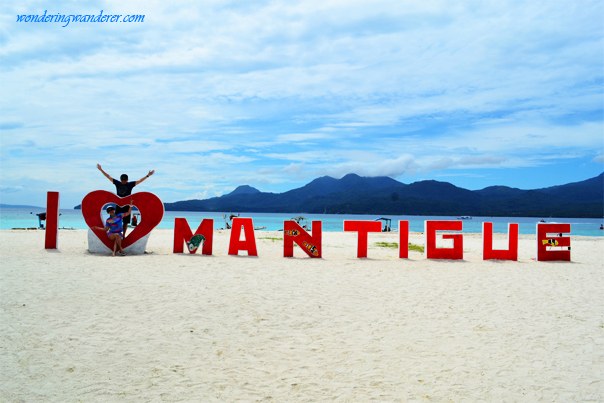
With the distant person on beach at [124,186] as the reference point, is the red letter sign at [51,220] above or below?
below

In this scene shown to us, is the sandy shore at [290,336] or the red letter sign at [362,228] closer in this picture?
the sandy shore at [290,336]

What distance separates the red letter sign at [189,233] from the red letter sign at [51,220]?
4.41m

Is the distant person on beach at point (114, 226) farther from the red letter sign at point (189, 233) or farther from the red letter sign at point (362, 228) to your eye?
the red letter sign at point (362, 228)

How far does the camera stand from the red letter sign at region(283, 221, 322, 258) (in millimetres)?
14930

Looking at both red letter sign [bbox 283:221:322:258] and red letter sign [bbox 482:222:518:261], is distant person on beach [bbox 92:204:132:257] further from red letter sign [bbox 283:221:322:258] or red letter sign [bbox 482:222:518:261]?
red letter sign [bbox 482:222:518:261]

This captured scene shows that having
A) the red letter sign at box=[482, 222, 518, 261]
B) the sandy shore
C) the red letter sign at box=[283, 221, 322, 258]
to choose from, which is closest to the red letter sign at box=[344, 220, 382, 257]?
the red letter sign at box=[283, 221, 322, 258]

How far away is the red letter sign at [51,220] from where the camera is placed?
49.3 feet

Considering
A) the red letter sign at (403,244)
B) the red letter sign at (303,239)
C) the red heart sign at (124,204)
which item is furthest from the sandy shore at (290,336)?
the red letter sign at (403,244)

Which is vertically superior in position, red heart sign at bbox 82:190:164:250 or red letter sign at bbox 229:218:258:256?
red heart sign at bbox 82:190:164:250

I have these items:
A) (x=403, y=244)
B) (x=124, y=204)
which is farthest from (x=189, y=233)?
(x=403, y=244)

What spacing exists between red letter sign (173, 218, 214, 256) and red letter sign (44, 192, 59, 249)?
4405 millimetres

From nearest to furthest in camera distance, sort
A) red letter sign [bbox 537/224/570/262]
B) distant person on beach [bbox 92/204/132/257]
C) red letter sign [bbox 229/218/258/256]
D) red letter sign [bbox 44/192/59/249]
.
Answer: distant person on beach [bbox 92/204/132/257], red letter sign [bbox 229/218/258/256], red letter sign [bbox 44/192/59/249], red letter sign [bbox 537/224/570/262]

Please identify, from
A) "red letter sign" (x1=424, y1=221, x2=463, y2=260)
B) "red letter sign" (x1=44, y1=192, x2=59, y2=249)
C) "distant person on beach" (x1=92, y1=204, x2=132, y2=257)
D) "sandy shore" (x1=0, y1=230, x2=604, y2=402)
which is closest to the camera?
"sandy shore" (x1=0, y1=230, x2=604, y2=402)

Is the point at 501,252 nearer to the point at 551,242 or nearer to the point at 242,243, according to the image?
the point at 551,242
